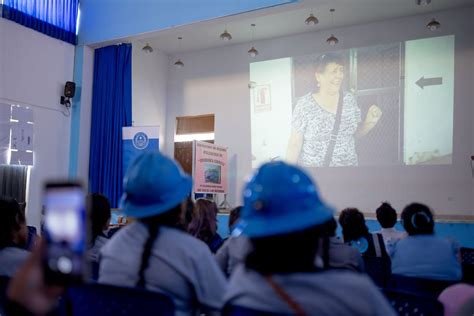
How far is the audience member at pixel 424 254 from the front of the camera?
7.08ft

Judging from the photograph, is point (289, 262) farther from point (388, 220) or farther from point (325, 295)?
point (388, 220)

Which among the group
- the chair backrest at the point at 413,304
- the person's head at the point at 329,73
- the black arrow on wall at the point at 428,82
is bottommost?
the chair backrest at the point at 413,304

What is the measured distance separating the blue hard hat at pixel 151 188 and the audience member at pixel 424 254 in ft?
4.29

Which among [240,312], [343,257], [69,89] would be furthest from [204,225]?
[69,89]

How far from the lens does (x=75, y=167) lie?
7.32 metres

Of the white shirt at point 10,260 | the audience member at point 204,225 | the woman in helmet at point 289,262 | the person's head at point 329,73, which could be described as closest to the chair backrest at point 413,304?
the woman in helmet at point 289,262

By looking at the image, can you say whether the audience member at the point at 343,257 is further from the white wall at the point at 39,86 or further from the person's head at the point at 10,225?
the white wall at the point at 39,86

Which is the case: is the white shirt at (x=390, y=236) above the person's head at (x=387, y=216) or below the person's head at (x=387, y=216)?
below

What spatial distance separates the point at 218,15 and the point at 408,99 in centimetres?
317

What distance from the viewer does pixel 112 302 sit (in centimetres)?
124

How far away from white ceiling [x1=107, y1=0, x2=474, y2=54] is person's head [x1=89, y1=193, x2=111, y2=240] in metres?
4.32

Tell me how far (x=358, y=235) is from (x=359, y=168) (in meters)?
4.40

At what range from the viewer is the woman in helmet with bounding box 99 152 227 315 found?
4.35ft

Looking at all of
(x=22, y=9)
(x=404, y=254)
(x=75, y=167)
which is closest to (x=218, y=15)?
(x=22, y=9)
